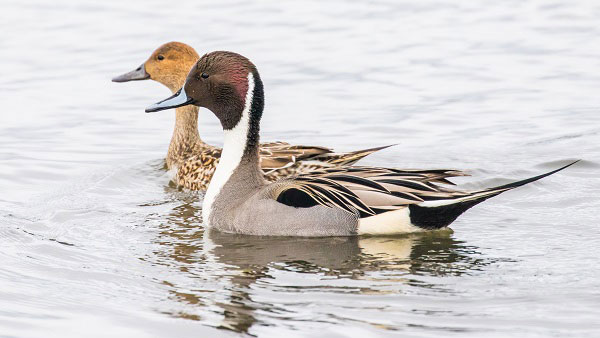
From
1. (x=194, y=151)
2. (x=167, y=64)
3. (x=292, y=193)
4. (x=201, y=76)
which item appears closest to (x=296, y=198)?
(x=292, y=193)

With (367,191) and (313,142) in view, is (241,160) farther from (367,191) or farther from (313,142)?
(313,142)

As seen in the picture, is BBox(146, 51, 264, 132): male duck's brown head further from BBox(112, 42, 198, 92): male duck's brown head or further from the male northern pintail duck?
BBox(112, 42, 198, 92): male duck's brown head

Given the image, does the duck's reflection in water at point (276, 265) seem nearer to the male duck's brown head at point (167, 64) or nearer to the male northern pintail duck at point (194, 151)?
the male northern pintail duck at point (194, 151)

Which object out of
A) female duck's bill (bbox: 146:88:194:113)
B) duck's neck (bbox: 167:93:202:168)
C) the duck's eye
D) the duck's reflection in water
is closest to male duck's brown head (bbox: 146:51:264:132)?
the duck's eye

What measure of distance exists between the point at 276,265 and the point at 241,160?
144cm

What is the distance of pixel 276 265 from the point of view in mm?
8500

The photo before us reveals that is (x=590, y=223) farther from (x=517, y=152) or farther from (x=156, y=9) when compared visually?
(x=156, y=9)

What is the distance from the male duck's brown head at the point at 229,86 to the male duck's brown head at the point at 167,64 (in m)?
2.59

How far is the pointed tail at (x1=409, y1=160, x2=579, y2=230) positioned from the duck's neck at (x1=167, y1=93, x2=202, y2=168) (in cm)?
346

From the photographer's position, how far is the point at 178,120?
12.3 metres

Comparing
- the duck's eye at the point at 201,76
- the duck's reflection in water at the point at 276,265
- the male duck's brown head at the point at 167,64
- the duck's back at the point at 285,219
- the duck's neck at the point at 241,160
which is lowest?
the duck's reflection in water at the point at 276,265

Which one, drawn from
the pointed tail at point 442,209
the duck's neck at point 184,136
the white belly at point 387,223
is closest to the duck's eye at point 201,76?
the white belly at point 387,223

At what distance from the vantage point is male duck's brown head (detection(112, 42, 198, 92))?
40.5ft

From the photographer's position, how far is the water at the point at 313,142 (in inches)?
291
